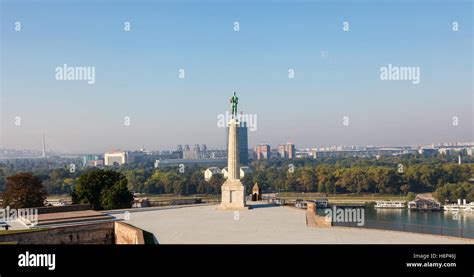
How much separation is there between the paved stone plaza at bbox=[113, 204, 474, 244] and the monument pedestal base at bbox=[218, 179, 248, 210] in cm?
80

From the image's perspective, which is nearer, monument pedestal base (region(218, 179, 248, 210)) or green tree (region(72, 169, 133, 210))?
monument pedestal base (region(218, 179, 248, 210))

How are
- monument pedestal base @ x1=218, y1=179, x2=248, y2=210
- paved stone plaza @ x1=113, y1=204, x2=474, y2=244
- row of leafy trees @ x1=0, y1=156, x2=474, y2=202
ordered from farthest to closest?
row of leafy trees @ x1=0, y1=156, x2=474, y2=202 → monument pedestal base @ x1=218, y1=179, x2=248, y2=210 → paved stone plaza @ x1=113, y1=204, x2=474, y2=244

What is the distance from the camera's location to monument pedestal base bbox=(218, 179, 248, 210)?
27.7 meters

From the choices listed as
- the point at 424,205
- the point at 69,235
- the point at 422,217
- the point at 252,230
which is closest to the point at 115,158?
the point at 424,205

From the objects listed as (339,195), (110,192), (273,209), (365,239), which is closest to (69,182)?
(339,195)

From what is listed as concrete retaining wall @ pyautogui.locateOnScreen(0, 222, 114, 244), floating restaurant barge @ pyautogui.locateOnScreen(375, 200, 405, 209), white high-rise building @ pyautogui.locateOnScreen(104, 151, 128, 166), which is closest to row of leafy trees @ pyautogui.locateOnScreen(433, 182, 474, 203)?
floating restaurant barge @ pyautogui.locateOnScreen(375, 200, 405, 209)

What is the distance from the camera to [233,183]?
2784cm

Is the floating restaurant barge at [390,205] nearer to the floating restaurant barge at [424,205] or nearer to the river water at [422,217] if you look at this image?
the floating restaurant barge at [424,205]

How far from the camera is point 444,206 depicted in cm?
5069

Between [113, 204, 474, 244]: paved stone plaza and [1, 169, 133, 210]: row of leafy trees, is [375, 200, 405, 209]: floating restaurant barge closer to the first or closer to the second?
[113, 204, 474, 244]: paved stone plaza

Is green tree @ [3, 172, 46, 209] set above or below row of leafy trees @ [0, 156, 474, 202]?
above

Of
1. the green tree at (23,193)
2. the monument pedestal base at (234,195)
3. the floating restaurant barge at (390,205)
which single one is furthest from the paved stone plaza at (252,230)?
the floating restaurant barge at (390,205)
